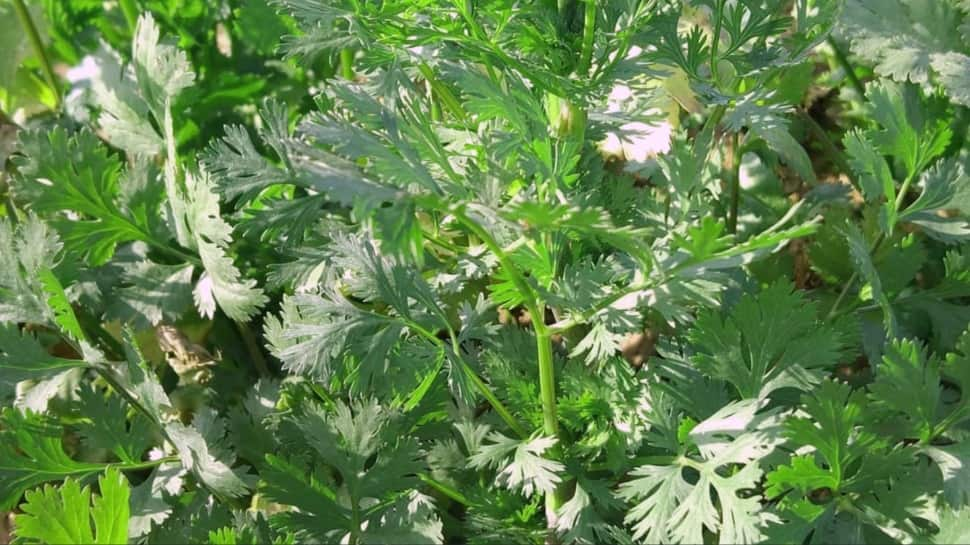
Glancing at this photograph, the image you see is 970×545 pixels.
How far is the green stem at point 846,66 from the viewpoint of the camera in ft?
3.48

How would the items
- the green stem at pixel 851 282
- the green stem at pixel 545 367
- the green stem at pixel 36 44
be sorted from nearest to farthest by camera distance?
the green stem at pixel 545 367
the green stem at pixel 851 282
the green stem at pixel 36 44

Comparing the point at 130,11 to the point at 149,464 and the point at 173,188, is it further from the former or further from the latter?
the point at 149,464

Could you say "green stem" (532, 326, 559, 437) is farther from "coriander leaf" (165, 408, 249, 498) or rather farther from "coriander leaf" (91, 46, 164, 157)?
"coriander leaf" (91, 46, 164, 157)

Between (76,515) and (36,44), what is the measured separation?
735mm

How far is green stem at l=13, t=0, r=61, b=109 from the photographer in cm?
118

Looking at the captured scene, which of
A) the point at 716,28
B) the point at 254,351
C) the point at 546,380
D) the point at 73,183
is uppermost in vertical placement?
the point at 716,28

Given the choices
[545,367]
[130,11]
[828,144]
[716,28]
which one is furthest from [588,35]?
→ [130,11]

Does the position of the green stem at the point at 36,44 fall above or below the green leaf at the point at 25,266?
above

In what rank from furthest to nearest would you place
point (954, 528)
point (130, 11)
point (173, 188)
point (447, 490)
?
point (130, 11), point (173, 188), point (447, 490), point (954, 528)

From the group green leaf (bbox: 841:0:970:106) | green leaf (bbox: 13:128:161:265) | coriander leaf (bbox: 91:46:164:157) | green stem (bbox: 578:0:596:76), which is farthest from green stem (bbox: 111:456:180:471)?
green leaf (bbox: 841:0:970:106)

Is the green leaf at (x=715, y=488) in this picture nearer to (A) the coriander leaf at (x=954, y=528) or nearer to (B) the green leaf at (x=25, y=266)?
(A) the coriander leaf at (x=954, y=528)

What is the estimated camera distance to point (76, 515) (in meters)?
0.69

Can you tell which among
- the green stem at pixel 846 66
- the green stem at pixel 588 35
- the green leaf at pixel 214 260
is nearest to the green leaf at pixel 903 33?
the green stem at pixel 846 66

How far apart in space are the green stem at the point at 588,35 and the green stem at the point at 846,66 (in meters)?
0.45
